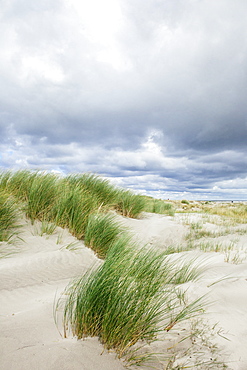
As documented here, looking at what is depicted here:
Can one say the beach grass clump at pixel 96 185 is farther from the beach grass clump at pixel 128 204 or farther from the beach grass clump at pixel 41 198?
the beach grass clump at pixel 41 198

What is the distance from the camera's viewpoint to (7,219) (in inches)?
174

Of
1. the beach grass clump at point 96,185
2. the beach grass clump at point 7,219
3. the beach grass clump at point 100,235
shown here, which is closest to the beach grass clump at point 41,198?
the beach grass clump at point 7,219

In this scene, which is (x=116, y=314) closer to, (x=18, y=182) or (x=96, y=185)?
(x=18, y=182)

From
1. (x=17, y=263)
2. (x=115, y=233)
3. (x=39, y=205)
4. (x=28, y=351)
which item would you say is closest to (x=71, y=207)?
(x=39, y=205)

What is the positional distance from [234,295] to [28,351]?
2.20 m

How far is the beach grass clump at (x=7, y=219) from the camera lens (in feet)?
13.8

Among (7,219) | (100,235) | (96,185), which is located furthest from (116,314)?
(96,185)

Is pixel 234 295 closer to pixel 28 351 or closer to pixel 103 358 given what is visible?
pixel 103 358

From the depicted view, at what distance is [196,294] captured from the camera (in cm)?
252

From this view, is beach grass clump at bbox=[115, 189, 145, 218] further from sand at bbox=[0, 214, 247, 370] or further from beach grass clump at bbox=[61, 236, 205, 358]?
beach grass clump at bbox=[61, 236, 205, 358]

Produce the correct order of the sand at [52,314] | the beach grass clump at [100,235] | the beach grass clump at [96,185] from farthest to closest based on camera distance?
the beach grass clump at [96,185] < the beach grass clump at [100,235] < the sand at [52,314]

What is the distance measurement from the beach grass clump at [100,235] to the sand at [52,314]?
0.66 feet

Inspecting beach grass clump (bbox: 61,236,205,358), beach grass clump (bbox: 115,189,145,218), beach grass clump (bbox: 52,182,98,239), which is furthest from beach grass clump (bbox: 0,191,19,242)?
beach grass clump (bbox: 115,189,145,218)

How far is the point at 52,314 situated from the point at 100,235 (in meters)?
2.61
